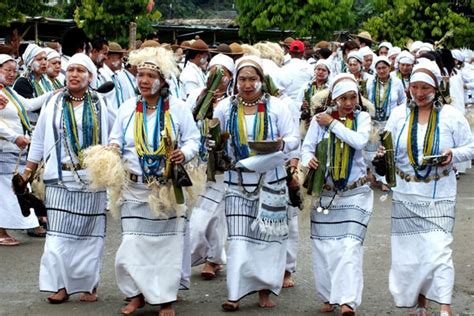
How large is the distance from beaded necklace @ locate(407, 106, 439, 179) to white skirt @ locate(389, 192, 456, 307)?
0.24 metres

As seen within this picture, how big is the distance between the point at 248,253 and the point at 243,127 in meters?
1.01

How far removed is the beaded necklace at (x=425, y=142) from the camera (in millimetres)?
7473

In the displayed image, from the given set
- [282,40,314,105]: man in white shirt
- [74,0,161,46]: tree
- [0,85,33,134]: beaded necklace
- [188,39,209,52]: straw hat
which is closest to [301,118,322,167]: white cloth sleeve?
[0,85,33,134]: beaded necklace

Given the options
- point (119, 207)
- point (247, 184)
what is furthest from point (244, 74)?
point (119, 207)

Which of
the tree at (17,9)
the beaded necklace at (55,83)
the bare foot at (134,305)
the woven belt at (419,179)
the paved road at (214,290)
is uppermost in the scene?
the tree at (17,9)

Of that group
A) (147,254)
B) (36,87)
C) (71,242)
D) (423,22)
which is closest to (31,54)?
(36,87)

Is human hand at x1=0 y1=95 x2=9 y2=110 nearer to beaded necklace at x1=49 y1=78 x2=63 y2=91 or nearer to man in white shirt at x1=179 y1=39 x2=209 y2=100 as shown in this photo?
beaded necklace at x1=49 y1=78 x2=63 y2=91

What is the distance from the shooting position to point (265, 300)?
8.02m

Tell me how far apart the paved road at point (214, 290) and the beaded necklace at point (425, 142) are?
1.08 m

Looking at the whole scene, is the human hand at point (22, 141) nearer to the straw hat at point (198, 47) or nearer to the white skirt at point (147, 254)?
the white skirt at point (147, 254)

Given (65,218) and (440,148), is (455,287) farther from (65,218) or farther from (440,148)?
(65,218)

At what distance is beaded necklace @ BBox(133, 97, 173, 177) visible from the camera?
7516 millimetres

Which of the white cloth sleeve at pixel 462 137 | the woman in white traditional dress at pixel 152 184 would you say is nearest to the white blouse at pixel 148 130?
the woman in white traditional dress at pixel 152 184

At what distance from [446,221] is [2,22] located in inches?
584
